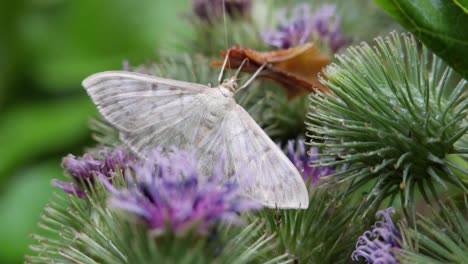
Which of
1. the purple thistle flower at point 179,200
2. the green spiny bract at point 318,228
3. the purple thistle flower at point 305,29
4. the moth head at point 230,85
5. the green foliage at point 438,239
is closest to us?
the purple thistle flower at point 179,200

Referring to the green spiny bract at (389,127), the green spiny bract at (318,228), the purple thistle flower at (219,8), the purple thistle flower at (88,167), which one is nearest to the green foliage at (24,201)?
the purple thistle flower at (219,8)

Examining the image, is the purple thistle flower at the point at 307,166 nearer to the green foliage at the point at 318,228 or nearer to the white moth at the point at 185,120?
the green foliage at the point at 318,228

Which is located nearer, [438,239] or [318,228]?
[438,239]

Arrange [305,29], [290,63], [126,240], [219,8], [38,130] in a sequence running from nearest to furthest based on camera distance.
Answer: [126,240], [290,63], [305,29], [219,8], [38,130]

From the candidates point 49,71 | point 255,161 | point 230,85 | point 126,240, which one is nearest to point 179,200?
point 126,240

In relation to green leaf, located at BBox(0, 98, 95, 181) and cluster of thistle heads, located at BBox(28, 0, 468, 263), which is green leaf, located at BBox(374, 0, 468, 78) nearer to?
cluster of thistle heads, located at BBox(28, 0, 468, 263)

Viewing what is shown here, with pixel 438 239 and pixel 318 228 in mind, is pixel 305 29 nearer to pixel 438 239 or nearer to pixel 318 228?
pixel 318 228
